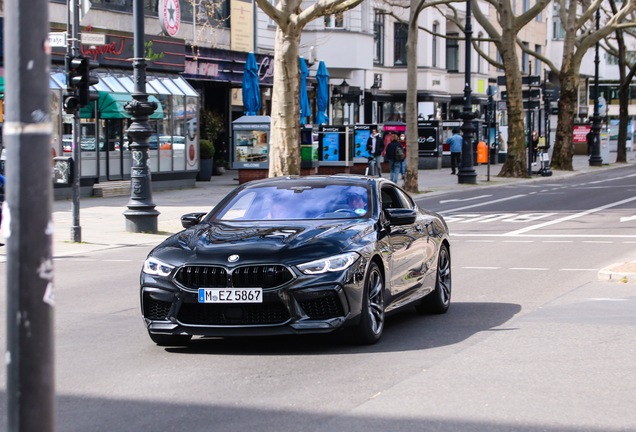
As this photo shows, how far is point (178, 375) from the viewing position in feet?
21.8

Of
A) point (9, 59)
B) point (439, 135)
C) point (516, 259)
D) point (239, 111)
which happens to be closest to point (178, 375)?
point (9, 59)

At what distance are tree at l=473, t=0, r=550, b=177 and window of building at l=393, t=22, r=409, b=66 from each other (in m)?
16.7

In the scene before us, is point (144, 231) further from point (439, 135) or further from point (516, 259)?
point (439, 135)

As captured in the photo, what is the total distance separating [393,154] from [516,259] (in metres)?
17.1

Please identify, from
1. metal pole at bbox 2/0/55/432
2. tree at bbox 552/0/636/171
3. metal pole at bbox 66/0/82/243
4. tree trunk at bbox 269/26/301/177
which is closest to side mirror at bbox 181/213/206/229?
metal pole at bbox 2/0/55/432

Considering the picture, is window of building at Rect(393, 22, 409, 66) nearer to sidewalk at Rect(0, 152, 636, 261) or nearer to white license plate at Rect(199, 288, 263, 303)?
sidewalk at Rect(0, 152, 636, 261)

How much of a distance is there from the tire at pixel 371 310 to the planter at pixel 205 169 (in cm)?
2615

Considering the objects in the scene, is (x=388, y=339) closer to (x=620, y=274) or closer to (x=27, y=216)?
(x=620, y=274)

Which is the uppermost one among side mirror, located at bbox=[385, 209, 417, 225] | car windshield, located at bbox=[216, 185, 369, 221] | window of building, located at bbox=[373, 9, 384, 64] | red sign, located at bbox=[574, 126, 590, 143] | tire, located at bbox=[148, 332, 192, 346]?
window of building, located at bbox=[373, 9, 384, 64]

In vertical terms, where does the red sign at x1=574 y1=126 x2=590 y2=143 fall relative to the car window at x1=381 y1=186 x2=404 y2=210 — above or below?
above

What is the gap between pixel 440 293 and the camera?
9.29 m

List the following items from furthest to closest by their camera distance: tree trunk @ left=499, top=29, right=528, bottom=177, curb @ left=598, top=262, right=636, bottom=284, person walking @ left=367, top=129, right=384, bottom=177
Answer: tree trunk @ left=499, top=29, right=528, bottom=177, person walking @ left=367, top=129, right=384, bottom=177, curb @ left=598, top=262, right=636, bottom=284

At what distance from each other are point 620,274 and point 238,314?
5900 mm

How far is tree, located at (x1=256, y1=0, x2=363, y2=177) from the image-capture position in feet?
68.0
